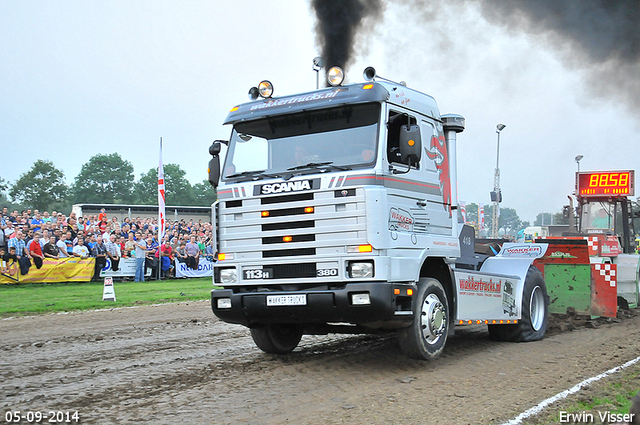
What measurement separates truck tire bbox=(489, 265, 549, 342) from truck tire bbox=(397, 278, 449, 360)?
2.47m

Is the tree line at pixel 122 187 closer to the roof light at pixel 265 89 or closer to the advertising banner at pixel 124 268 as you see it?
the advertising banner at pixel 124 268

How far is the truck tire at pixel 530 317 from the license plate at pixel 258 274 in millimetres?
4230

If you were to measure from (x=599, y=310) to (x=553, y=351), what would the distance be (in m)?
3.23

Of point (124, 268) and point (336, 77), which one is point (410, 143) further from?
point (124, 268)

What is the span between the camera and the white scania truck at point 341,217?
679 centimetres

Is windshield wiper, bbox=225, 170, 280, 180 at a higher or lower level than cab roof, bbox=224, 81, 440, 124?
lower

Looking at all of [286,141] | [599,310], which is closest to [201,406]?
[286,141]

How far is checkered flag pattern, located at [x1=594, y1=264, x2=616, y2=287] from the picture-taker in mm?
11103

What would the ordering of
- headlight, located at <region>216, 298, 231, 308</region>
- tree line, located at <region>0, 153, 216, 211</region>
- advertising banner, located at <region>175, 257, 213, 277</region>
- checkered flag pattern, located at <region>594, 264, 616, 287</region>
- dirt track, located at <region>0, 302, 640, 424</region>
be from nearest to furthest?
dirt track, located at <region>0, 302, 640, 424</region>
headlight, located at <region>216, 298, 231, 308</region>
checkered flag pattern, located at <region>594, 264, 616, 287</region>
advertising banner, located at <region>175, 257, 213, 277</region>
tree line, located at <region>0, 153, 216, 211</region>

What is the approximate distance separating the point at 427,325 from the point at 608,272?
18.2 ft

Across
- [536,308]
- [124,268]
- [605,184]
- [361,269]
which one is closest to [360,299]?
[361,269]

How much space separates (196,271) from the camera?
24.1 metres

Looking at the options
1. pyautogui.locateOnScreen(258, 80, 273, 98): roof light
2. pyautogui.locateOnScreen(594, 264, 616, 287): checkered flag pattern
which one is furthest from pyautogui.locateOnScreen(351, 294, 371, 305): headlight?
pyautogui.locateOnScreen(594, 264, 616, 287): checkered flag pattern

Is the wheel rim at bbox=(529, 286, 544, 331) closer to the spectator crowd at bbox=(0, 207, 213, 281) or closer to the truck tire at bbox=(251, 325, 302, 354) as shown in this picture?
the truck tire at bbox=(251, 325, 302, 354)
